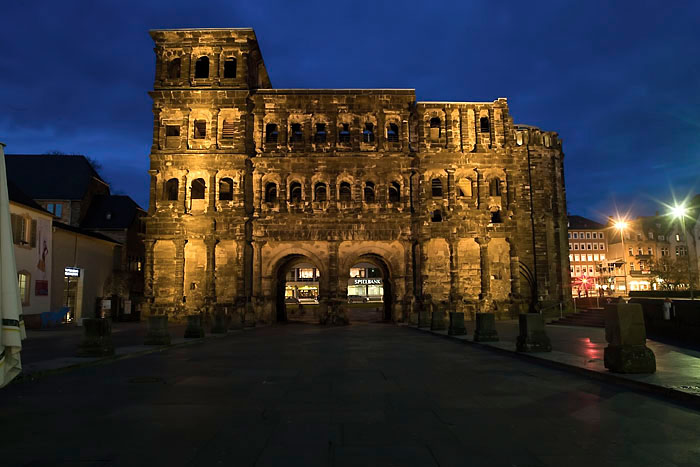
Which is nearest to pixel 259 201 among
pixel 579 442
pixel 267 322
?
pixel 267 322

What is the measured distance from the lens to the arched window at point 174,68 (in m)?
39.2

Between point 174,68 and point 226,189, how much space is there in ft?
34.0

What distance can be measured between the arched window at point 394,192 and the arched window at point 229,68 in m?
15.3

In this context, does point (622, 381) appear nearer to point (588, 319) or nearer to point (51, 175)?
point (588, 319)

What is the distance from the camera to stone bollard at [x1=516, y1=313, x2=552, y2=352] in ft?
47.4

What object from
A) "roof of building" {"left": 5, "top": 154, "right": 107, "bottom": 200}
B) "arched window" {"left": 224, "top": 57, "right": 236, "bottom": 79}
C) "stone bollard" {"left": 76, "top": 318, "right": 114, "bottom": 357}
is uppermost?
"arched window" {"left": 224, "top": 57, "right": 236, "bottom": 79}

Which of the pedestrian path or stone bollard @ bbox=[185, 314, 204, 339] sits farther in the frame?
stone bollard @ bbox=[185, 314, 204, 339]

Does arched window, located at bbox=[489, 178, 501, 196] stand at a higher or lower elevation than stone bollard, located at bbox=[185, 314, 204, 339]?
higher

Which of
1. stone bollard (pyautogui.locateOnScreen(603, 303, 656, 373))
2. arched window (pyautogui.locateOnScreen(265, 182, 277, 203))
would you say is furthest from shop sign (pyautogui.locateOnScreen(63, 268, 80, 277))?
stone bollard (pyautogui.locateOnScreen(603, 303, 656, 373))

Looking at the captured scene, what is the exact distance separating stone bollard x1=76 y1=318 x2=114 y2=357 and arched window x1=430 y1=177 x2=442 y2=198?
30181mm

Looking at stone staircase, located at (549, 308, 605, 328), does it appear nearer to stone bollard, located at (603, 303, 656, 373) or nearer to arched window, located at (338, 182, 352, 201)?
arched window, located at (338, 182, 352, 201)

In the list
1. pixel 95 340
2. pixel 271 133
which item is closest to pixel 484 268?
pixel 271 133

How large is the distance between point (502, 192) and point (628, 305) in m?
30.1

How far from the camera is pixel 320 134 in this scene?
40062mm
